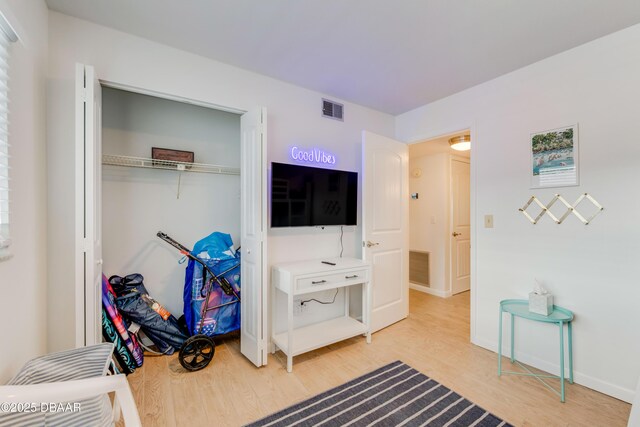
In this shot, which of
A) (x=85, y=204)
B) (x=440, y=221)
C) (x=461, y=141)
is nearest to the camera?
(x=85, y=204)

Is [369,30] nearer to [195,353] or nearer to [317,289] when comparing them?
[317,289]

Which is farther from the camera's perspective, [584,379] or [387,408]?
[584,379]

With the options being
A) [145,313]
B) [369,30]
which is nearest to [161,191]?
[145,313]

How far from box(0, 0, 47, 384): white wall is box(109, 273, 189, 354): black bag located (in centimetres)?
69

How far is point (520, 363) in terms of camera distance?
2.39 metres

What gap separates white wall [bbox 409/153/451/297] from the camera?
4.27 metres

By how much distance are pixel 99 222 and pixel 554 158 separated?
343cm

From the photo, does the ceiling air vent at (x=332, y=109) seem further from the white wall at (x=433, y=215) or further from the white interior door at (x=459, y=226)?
the white interior door at (x=459, y=226)

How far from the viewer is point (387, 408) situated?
72.1 inches

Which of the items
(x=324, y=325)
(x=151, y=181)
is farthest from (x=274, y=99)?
(x=324, y=325)

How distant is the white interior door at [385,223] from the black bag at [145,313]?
1.94 metres

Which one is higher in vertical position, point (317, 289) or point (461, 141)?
point (461, 141)

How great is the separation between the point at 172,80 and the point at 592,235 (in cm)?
335

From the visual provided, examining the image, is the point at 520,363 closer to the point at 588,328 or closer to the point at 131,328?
the point at 588,328
